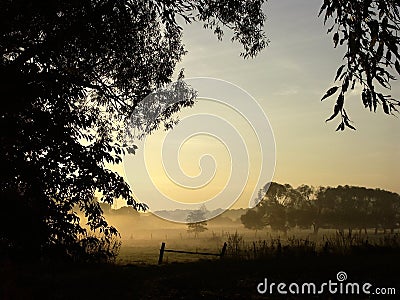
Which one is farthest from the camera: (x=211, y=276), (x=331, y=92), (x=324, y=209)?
(x=324, y=209)

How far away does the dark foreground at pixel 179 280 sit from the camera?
10.5 m

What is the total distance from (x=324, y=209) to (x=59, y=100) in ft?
340

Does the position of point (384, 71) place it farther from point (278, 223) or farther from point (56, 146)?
point (278, 223)

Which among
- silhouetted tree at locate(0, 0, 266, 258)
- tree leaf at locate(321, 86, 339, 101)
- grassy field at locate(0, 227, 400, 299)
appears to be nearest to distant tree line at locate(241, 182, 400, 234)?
grassy field at locate(0, 227, 400, 299)

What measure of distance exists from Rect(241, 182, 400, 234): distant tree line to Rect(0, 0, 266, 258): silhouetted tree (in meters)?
88.3

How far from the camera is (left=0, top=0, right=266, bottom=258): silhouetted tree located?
31.8 ft

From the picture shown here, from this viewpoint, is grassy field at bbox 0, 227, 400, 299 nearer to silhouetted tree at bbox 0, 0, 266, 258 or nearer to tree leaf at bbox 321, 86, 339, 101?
silhouetted tree at bbox 0, 0, 266, 258

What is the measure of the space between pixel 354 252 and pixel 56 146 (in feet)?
50.1

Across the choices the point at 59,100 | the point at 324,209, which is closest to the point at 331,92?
the point at 59,100

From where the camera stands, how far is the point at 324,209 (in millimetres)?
107312

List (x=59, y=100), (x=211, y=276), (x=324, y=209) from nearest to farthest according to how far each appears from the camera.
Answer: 1. (x=59, y=100)
2. (x=211, y=276)
3. (x=324, y=209)

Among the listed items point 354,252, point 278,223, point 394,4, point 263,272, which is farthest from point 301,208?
point 394,4

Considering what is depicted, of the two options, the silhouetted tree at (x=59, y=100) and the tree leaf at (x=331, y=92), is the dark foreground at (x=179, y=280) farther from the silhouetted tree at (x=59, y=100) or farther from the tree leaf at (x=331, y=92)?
the tree leaf at (x=331, y=92)

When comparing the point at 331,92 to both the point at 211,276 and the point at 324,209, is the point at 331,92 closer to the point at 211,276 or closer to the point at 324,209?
the point at 211,276
